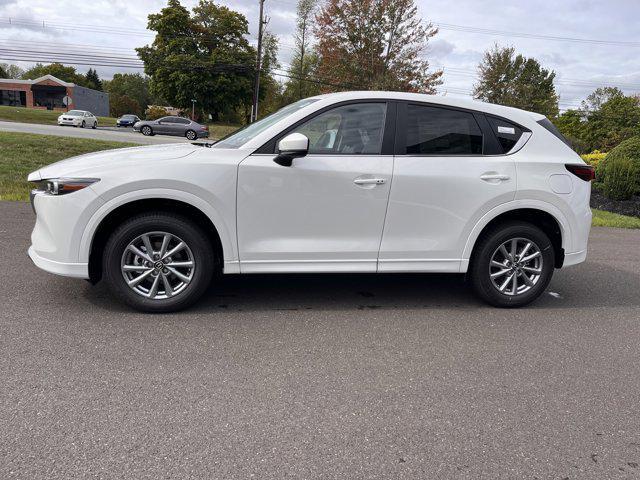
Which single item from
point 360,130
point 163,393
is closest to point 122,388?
point 163,393

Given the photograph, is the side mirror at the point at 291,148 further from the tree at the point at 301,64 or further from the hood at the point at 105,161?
the tree at the point at 301,64

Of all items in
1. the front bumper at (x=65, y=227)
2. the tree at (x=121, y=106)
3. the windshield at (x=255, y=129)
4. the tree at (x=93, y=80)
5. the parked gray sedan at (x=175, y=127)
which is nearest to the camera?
the front bumper at (x=65, y=227)

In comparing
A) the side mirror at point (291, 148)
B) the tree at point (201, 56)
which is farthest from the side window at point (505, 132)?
the tree at point (201, 56)

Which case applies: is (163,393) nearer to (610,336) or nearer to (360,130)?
(360,130)

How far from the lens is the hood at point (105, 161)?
3.95 meters

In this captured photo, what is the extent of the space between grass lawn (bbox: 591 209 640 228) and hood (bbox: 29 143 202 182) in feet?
29.1

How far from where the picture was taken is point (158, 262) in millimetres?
4082

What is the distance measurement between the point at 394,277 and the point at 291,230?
1869 mm

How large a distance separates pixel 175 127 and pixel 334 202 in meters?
32.3

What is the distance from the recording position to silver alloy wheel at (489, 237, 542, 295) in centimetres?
467

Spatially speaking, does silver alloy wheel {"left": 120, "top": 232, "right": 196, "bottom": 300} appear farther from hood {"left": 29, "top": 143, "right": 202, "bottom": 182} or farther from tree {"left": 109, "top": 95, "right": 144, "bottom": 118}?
tree {"left": 109, "top": 95, "right": 144, "bottom": 118}

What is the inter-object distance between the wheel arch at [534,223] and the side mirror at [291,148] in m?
1.68

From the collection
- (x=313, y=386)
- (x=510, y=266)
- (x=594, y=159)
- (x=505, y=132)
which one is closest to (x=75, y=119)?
(x=594, y=159)

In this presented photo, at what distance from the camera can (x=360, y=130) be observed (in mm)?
4375
